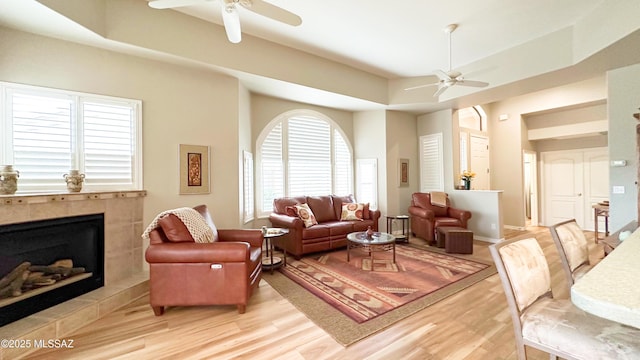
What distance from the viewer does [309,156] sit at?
18.1ft

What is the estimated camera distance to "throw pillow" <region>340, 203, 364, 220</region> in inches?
193

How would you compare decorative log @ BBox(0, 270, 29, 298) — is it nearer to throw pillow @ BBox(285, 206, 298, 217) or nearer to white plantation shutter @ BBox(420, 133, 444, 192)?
throw pillow @ BBox(285, 206, 298, 217)

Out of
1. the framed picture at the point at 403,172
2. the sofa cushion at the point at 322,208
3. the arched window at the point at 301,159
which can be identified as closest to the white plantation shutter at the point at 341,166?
the arched window at the point at 301,159

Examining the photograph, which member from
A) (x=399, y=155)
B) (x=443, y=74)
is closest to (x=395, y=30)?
(x=443, y=74)

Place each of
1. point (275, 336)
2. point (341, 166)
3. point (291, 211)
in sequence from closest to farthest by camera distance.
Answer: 1. point (275, 336)
2. point (291, 211)
3. point (341, 166)

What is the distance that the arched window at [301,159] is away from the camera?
16.3 feet

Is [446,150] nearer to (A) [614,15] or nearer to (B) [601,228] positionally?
(A) [614,15]

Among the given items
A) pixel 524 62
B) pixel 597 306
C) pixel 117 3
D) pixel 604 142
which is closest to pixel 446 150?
pixel 524 62

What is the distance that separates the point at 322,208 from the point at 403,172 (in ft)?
7.62

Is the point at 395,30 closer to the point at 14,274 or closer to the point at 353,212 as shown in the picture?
the point at 353,212

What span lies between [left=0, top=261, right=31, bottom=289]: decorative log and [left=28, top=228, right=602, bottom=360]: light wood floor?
718mm

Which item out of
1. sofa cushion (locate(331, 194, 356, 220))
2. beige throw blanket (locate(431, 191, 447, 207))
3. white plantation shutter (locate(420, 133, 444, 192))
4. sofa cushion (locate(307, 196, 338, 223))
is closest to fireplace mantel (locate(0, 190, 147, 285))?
sofa cushion (locate(307, 196, 338, 223))

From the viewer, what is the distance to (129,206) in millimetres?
3043

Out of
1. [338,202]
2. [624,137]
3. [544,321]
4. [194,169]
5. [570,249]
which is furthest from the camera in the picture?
[338,202]
